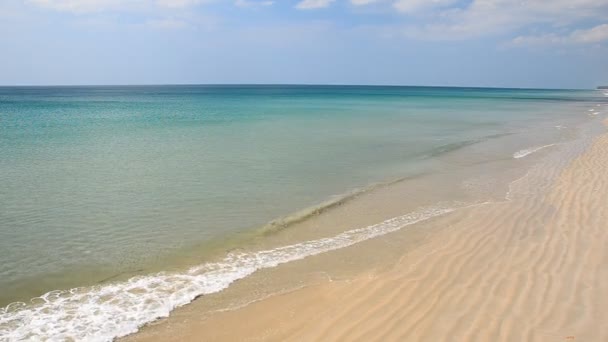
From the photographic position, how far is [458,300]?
593cm

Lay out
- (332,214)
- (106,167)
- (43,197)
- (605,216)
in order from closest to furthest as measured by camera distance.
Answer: (605,216), (332,214), (43,197), (106,167)

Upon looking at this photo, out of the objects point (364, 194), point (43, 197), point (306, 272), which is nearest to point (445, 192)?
point (364, 194)

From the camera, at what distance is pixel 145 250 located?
834 centimetres

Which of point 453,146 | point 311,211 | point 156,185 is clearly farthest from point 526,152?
point 156,185

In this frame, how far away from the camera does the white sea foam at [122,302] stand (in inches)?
219

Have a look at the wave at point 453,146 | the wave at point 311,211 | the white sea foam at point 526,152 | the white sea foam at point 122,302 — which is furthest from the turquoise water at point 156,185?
the white sea foam at point 526,152

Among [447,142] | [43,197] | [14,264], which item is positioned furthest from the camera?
[447,142]

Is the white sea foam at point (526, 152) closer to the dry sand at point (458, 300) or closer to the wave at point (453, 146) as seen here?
the wave at point (453, 146)

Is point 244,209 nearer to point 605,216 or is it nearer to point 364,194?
point 364,194

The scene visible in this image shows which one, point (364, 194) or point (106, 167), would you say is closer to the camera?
point (364, 194)

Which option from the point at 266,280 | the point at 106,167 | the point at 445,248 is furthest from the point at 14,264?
the point at 106,167

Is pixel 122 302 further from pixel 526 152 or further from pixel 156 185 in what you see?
pixel 526 152

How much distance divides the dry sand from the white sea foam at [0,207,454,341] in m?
0.53

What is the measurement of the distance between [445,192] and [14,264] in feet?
35.0
